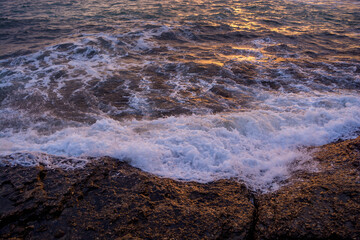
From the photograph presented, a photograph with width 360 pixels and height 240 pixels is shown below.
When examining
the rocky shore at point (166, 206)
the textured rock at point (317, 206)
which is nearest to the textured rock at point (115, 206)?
the rocky shore at point (166, 206)

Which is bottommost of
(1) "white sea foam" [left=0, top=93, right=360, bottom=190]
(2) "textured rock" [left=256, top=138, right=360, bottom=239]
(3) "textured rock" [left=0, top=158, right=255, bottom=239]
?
(1) "white sea foam" [left=0, top=93, right=360, bottom=190]

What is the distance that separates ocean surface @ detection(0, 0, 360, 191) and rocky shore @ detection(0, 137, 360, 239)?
27 cm

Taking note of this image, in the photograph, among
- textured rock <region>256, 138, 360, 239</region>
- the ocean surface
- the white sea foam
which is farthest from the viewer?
the ocean surface

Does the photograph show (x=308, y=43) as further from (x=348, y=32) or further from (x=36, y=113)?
(x=36, y=113)

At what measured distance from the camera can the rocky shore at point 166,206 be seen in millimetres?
2176

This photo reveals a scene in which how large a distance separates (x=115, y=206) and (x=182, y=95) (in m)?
3.26

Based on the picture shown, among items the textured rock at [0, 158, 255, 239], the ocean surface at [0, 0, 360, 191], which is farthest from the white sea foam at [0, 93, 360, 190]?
the textured rock at [0, 158, 255, 239]

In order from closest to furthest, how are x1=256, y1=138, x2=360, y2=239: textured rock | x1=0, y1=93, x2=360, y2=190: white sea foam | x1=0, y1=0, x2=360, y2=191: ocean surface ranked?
x1=256, y1=138, x2=360, y2=239: textured rock
x1=0, y1=93, x2=360, y2=190: white sea foam
x1=0, y1=0, x2=360, y2=191: ocean surface

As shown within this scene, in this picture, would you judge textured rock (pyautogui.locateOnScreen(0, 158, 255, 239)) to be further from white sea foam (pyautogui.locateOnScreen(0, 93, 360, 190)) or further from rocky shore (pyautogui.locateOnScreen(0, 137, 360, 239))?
white sea foam (pyautogui.locateOnScreen(0, 93, 360, 190))

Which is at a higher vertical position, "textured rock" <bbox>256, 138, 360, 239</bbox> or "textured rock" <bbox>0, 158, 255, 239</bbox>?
"textured rock" <bbox>256, 138, 360, 239</bbox>

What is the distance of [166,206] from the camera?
→ 2471mm

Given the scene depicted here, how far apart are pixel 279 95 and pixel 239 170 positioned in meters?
2.87

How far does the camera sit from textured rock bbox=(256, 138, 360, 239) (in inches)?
84.4

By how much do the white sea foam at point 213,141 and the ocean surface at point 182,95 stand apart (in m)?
0.02
